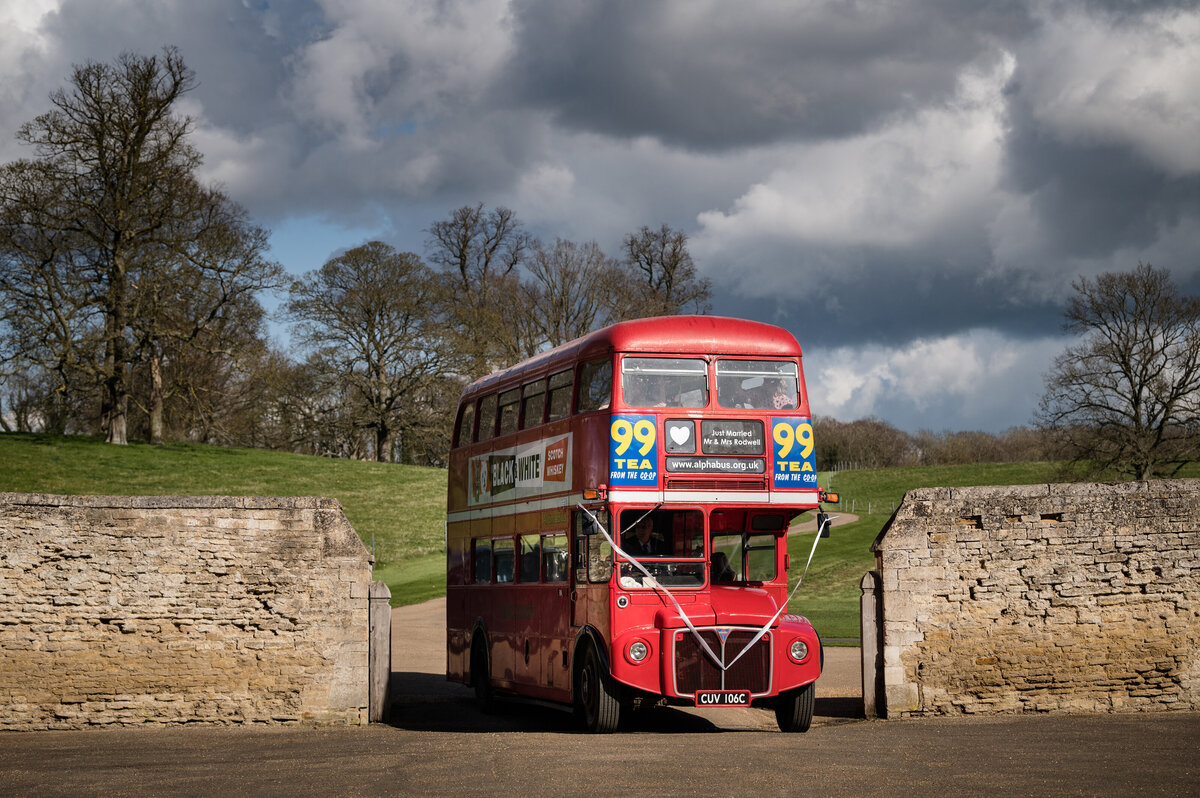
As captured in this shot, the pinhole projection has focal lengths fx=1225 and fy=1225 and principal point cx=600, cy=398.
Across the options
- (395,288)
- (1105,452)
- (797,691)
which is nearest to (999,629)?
(797,691)

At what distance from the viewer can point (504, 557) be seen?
17.8m

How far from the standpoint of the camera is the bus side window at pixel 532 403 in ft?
53.7

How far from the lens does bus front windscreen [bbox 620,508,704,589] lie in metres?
14.0

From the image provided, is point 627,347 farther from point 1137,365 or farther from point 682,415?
point 1137,365

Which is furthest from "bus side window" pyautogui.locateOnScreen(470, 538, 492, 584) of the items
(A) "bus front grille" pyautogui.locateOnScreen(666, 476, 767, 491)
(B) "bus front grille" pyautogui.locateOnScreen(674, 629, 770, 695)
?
(B) "bus front grille" pyautogui.locateOnScreen(674, 629, 770, 695)

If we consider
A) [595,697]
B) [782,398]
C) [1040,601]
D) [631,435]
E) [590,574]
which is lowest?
[595,697]

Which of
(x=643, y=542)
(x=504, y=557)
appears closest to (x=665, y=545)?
(x=643, y=542)

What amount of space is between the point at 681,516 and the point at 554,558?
227 cm

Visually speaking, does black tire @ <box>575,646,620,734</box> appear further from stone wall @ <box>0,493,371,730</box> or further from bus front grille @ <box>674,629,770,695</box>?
stone wall @ <box>0,493,371,730</box>

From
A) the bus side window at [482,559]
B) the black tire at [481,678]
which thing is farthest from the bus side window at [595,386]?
the black tire at [481,678]

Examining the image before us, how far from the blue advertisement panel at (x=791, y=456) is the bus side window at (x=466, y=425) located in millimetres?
6466

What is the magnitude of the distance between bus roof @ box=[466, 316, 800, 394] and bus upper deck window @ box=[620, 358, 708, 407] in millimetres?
144

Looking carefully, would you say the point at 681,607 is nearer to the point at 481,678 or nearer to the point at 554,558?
the point at 554,558

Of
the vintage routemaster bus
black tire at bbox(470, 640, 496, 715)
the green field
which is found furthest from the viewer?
the green field
